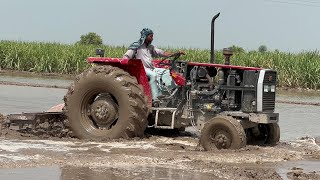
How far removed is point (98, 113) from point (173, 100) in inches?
49.3

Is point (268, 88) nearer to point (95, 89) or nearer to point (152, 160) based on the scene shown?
point (152, 160)

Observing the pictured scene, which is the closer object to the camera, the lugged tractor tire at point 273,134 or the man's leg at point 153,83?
the lugged tractor tire at point 273,134

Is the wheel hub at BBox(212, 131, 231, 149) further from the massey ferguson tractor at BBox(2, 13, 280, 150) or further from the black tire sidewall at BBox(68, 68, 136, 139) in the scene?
the black tire sidewall at BBox(68, 68, 136, 139)

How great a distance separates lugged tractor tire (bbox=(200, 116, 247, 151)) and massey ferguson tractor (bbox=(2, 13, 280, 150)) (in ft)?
0.07

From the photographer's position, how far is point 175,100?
35.3 feet

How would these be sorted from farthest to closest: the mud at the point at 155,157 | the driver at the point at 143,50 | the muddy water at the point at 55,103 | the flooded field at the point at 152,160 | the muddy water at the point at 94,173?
the muddy water at the point at 55,103
the driver at the point at 143,50
the mud at the point at 155,157
the flooded field at the point at 152,160
the muddy water at the point at 94,173

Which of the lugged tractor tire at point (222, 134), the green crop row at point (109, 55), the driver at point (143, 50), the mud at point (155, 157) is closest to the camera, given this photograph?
the mud at point (155, 157)

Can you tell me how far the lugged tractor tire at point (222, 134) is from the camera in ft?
30.9

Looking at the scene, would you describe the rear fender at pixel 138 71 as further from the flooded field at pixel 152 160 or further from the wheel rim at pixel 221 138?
the wheel rim at pixel 221 138

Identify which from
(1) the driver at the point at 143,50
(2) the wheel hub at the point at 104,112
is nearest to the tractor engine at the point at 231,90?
(1) the driver at the point at 143,50

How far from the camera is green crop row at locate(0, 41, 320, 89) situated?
30.1m

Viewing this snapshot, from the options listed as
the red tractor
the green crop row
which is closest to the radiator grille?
the red tractor

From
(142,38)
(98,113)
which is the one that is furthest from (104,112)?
(142,38)

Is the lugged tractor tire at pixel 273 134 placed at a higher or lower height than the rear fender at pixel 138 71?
lower
